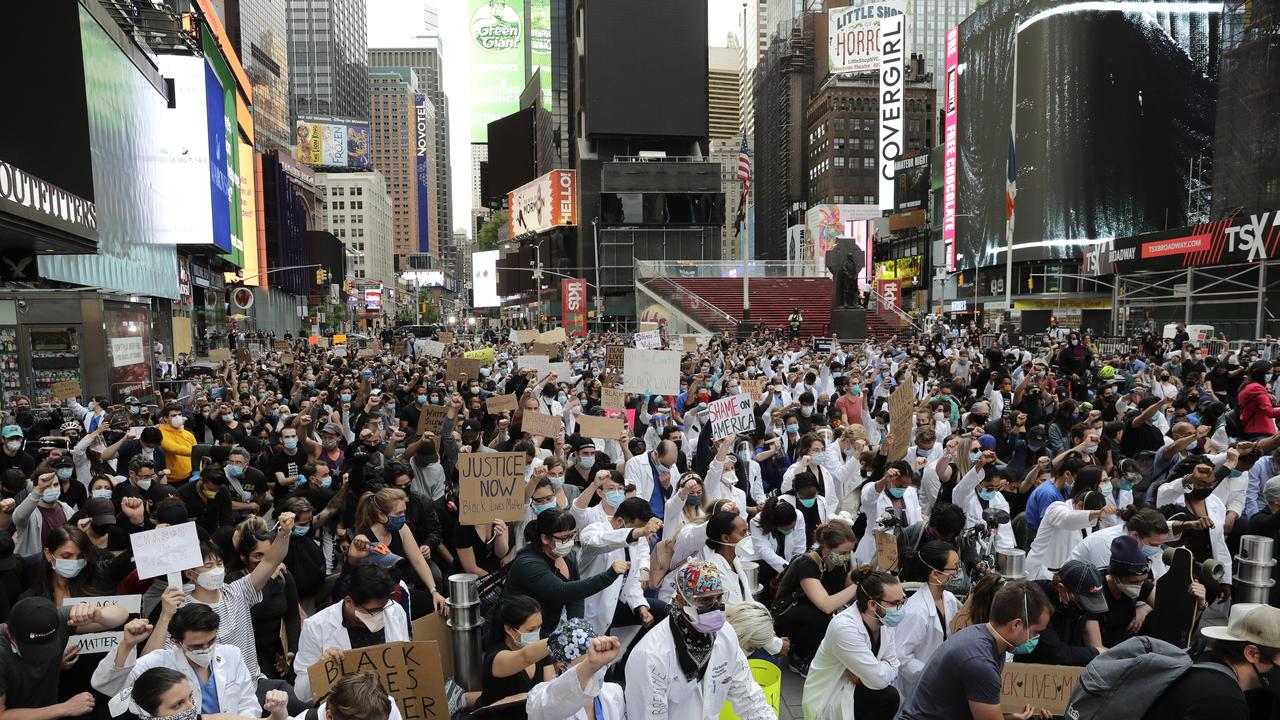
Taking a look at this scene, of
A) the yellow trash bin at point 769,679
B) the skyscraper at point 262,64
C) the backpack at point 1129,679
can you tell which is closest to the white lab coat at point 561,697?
the yellow trash bin at point 769,679

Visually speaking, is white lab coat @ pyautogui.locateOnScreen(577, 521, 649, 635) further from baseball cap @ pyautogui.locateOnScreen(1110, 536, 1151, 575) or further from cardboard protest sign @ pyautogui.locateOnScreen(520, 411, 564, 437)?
cardboard protest sign @ pyautogui.locateOnScreen(520, 411, 564, 437)

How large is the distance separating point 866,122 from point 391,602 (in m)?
125

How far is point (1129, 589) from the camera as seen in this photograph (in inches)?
188

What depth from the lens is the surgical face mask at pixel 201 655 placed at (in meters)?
3.89

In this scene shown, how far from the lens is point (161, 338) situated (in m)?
31.6

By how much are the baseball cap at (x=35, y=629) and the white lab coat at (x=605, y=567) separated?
2832mm

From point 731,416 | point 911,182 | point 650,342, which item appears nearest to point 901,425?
point 731,416

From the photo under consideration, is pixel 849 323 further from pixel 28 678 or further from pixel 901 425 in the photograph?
pixel 28 678

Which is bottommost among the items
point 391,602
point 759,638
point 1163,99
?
point 759,638

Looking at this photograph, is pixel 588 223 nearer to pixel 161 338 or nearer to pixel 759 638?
pixel 161 338

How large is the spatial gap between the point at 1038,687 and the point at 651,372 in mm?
8150

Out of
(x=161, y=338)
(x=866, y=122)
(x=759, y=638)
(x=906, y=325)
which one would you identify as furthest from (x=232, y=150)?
(x=866, y=122)

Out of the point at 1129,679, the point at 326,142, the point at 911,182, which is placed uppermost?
the point at 326,142

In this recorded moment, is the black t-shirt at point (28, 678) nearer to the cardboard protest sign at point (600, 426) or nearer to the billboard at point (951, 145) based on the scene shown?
the cardboard protest sign at point (600, 426)
